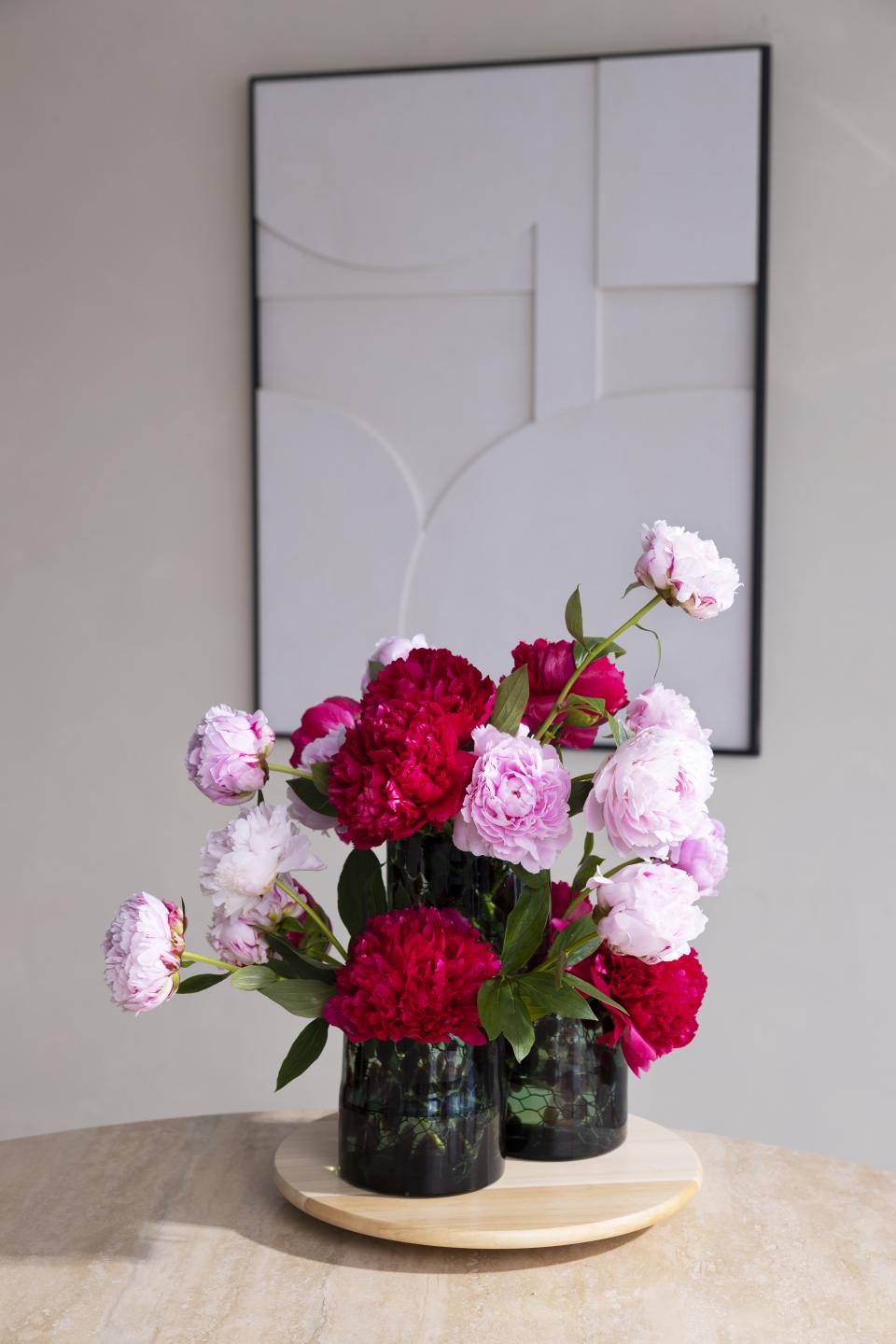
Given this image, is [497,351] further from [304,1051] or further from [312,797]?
[304,1051]

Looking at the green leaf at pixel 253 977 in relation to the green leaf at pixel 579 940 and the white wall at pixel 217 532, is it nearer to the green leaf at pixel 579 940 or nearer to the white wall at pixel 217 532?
the green leaf at pixel 579 940

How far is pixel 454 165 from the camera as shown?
78.3 inches

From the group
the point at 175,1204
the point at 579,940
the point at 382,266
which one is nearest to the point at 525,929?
the point at 579,940

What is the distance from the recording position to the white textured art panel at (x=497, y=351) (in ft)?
6.34

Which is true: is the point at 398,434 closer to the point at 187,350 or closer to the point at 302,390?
the point at 302,390

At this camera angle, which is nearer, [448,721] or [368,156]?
[448,721]

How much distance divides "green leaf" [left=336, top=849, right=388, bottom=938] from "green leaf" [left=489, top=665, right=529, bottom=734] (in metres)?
0.17

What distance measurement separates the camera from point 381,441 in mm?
2035

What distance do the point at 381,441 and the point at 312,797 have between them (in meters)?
1.13

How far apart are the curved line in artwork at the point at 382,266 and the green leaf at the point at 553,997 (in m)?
1.36

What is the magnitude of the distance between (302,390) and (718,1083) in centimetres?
131

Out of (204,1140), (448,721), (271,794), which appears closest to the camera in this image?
(448,721)

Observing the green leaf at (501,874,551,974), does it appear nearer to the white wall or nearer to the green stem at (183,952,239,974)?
the green stem at (183,952,239,974)

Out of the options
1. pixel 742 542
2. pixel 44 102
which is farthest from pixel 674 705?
pixel 44 102
